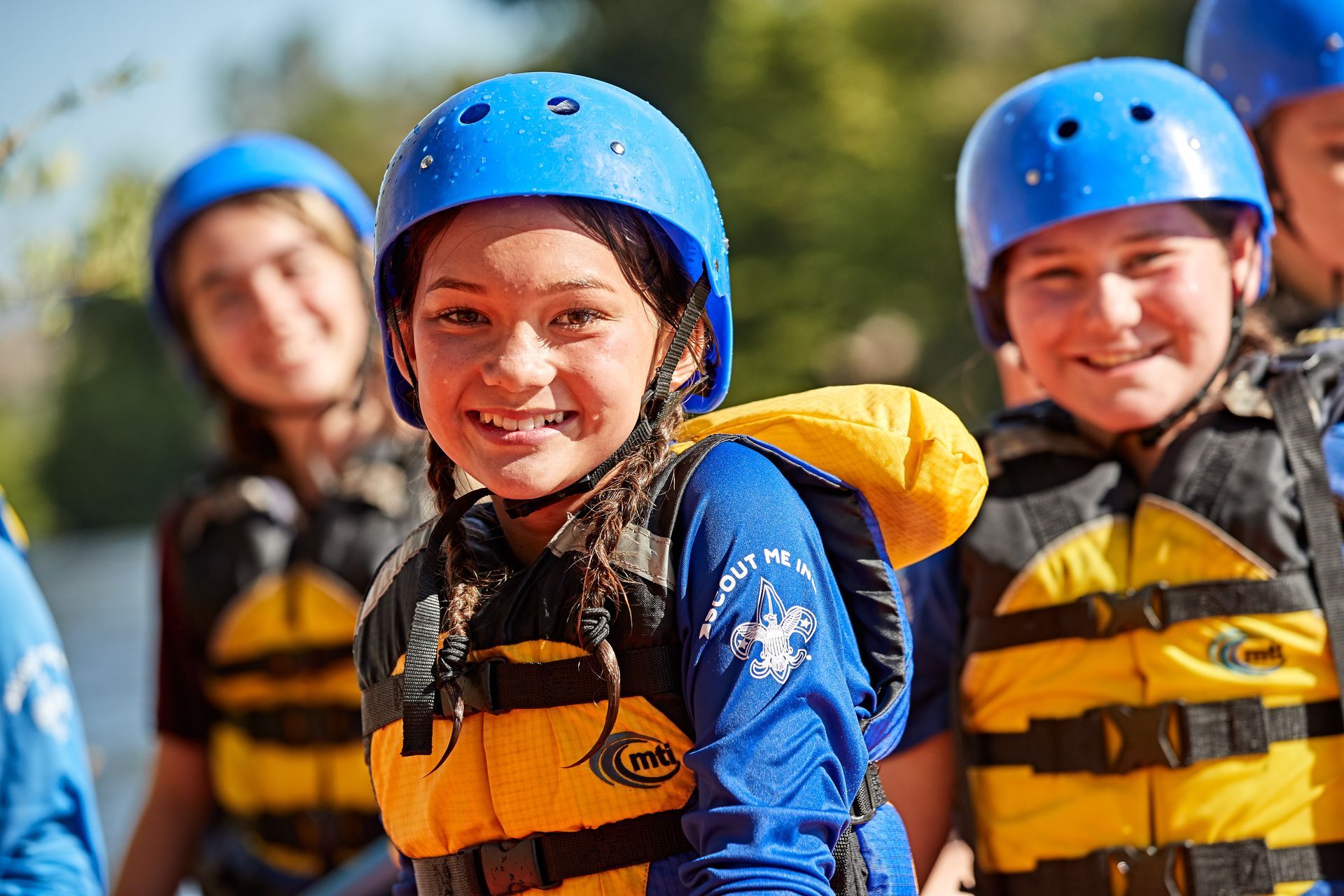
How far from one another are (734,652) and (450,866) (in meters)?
0.61

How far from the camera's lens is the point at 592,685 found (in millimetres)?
2275

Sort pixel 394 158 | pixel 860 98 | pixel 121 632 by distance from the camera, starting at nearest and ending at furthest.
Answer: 1. pixel 394 158
2. pixel 121 632
3. pixel 860 98

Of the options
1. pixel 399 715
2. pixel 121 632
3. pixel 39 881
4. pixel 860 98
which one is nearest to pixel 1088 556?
pixel 399 715

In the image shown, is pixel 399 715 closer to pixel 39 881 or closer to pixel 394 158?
pixel 394 158

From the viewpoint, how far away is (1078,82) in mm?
3439

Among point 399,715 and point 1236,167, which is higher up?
point 1236,167

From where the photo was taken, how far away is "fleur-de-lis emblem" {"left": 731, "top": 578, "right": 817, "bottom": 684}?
83.9 inches

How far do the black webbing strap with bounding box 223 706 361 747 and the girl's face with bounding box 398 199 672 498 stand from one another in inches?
94.4

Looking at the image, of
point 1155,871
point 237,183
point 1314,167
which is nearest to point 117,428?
point 237,183

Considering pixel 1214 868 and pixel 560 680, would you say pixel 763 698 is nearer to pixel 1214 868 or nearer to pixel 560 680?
pixel 560 680

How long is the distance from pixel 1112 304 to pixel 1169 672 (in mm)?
790

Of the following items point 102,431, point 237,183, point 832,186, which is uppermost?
point 832,186

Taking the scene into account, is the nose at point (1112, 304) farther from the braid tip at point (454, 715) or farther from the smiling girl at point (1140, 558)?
the braid tip at point (454, 715)

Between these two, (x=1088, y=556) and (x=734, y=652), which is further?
(x=1088, y=556)
